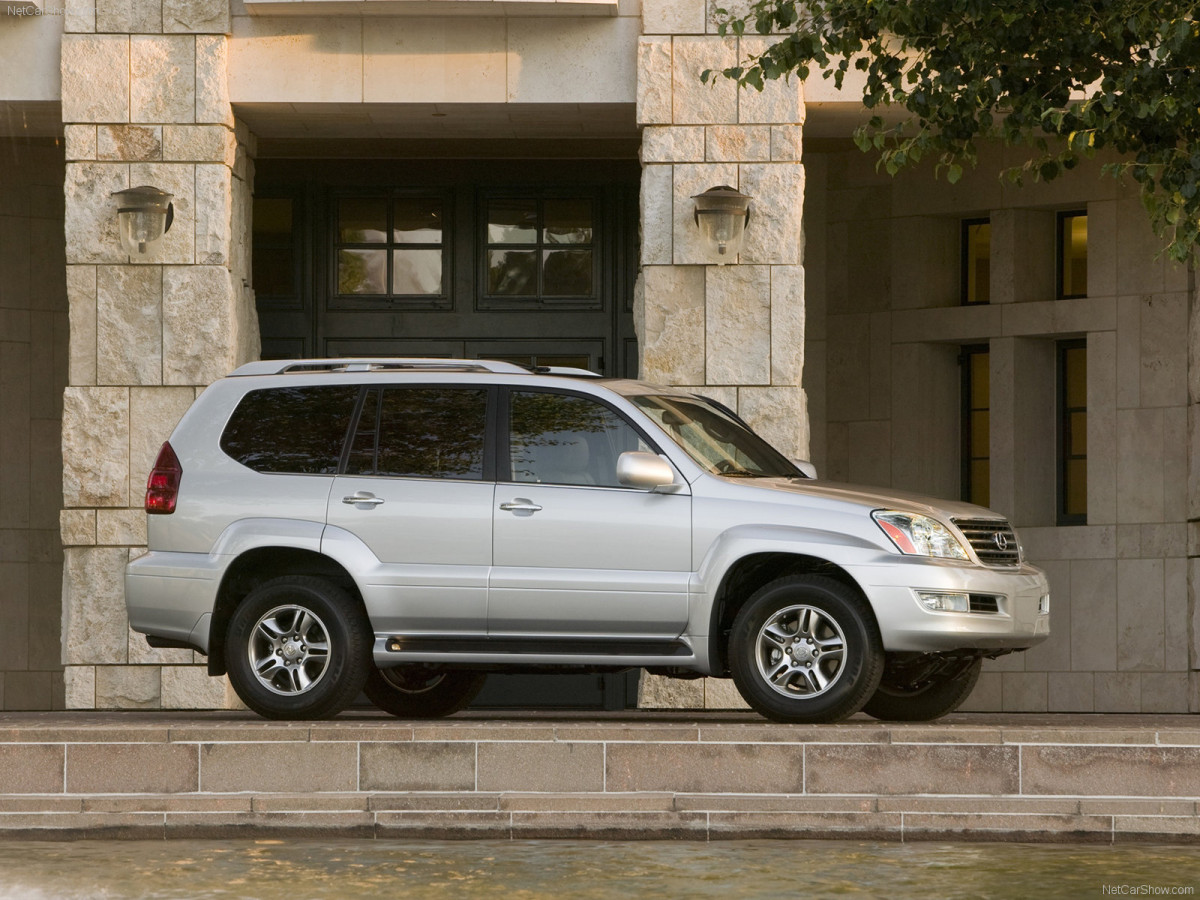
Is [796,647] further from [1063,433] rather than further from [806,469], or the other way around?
[1063,433]

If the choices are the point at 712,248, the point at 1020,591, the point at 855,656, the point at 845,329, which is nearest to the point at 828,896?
the point at 855,656

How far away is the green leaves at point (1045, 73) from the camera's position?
9.84m

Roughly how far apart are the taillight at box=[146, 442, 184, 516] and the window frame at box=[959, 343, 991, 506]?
9484 mm

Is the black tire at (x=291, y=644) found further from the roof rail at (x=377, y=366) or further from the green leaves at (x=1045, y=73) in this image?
the green leaves at (x=1045, y=73)

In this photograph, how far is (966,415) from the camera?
18047 mm

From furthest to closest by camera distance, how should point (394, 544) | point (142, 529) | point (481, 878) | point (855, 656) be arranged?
point (142, 529), point (394, 544), point (855, 656), point (481, 878)

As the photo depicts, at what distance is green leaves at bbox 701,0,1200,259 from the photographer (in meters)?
9.84

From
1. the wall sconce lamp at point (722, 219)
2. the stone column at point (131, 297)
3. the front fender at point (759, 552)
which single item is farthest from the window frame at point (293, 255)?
the front fender at point (759, 552)

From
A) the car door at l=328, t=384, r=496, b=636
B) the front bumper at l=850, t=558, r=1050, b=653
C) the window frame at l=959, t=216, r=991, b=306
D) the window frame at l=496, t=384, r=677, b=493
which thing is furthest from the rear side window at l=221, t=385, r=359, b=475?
the window frame at l=959, t=216, r=991, b=306

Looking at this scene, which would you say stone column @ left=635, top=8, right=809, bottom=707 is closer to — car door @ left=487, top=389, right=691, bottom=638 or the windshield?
the windshield

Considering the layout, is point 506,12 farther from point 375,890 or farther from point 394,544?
point 375,890

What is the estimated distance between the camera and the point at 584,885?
7246 mm

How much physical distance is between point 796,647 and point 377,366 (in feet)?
9.35

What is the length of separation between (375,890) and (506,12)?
8.71 metres
